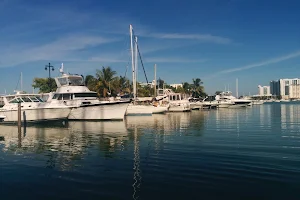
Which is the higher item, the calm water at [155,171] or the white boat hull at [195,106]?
the white boat hull at [195,106]

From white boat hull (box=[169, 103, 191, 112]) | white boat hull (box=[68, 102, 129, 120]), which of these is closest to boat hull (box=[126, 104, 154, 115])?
white boat hull (box=[68, 102, 129, 120])

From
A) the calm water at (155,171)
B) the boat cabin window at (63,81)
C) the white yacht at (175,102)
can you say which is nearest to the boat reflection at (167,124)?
the calm water at (155,171)

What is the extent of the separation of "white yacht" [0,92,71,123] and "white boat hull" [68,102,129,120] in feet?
4.88

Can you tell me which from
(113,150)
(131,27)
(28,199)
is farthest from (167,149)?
(131,27)

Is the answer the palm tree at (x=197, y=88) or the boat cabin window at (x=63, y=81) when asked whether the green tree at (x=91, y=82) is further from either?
the palm tree at (x=197, y=88)

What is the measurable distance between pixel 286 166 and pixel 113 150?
27.9 feet

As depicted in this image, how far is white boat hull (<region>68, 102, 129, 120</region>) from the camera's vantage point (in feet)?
120

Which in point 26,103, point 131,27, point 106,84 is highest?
point 131,27

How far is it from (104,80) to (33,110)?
1170 inches

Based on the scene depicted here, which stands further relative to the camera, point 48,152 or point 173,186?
→ point 48,152

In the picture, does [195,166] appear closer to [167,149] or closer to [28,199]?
[167,149]

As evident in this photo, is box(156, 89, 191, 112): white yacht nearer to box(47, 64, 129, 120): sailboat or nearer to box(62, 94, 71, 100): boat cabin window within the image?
box(47, 64, 129, 120): sailboat

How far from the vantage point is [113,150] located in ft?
51.2

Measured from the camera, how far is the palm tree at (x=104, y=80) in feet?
204
